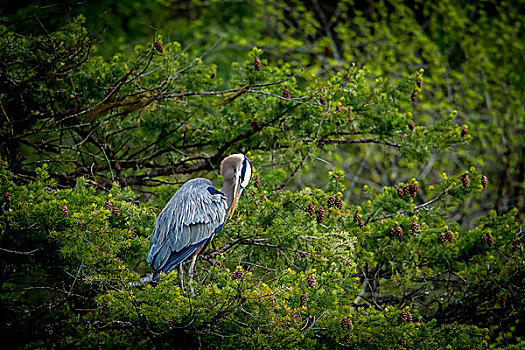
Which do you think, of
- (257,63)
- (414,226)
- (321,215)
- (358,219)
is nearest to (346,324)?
(321,215)

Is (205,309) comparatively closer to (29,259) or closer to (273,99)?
(29,259)

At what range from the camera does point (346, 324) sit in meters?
4.10

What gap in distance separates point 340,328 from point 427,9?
12.3 meters

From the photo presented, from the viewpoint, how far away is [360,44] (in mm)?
13664

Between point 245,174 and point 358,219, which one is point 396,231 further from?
point 245,174

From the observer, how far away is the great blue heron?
4.81 meters

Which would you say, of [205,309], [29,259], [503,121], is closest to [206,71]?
[29,259]

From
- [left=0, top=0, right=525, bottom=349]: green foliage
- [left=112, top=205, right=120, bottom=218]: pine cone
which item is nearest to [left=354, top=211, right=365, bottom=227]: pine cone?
[left=0, top=0, right=525, bottom=349]: green foliage

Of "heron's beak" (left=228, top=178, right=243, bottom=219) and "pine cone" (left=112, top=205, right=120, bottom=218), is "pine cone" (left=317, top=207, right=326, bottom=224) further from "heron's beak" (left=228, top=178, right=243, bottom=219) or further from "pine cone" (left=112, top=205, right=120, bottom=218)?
"pine cone" (left=112, top=205, right=120, bottom=218)

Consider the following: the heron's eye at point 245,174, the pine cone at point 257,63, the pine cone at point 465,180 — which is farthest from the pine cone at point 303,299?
the pine cone at point 257,63

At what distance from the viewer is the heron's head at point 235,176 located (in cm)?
524

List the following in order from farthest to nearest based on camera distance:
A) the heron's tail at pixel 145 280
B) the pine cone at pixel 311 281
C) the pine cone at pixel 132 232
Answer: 1. the pine cone at pixel 132 232
2. the heron's tail at pixel 145 280
3. the pine cone at pixel 311 281

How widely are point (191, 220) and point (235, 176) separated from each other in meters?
0.70

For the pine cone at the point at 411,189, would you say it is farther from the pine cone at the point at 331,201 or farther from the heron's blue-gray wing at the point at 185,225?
the heron's blue-gray wing at the point at 185,225
